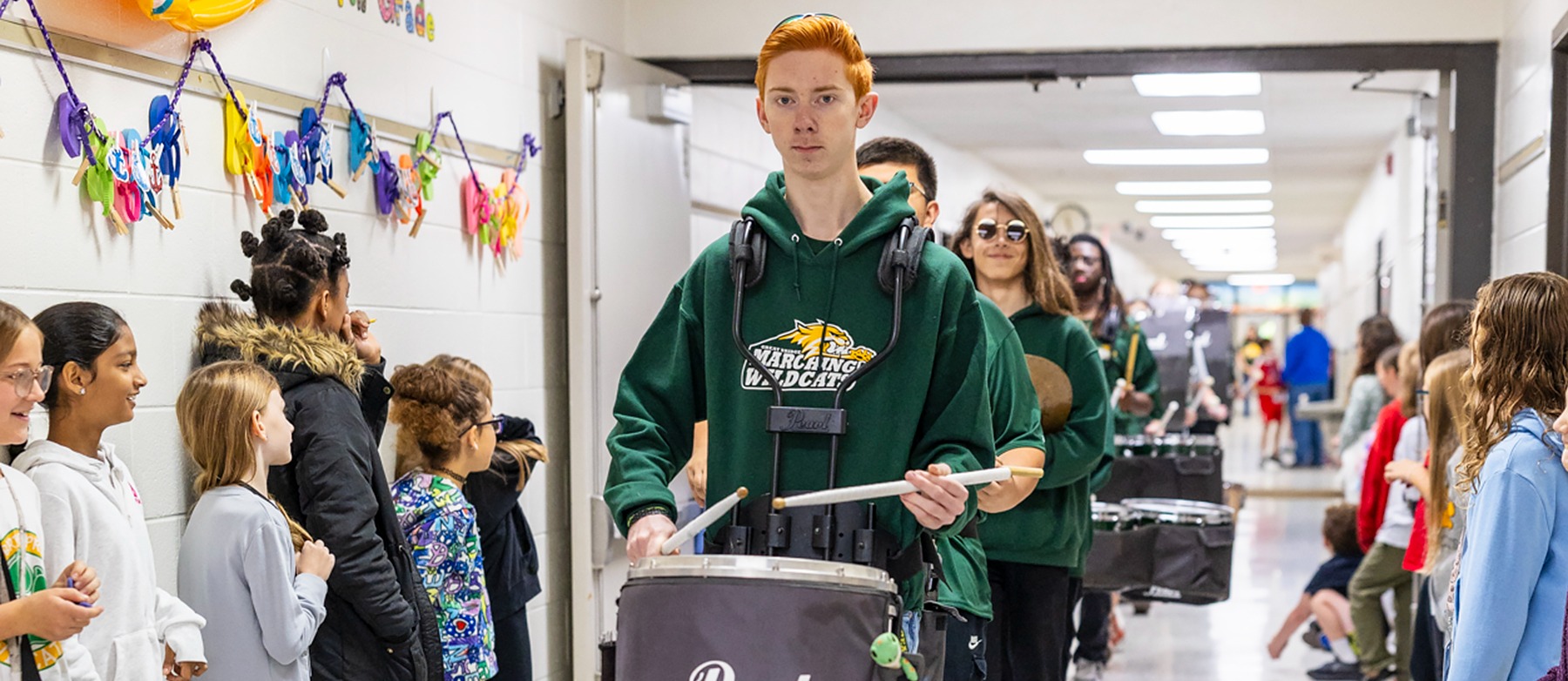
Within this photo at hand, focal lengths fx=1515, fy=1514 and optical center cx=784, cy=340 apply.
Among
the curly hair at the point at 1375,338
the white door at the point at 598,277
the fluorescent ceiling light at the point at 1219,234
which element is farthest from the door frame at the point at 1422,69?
the fluorescent ceiling light at the point at 1219,234

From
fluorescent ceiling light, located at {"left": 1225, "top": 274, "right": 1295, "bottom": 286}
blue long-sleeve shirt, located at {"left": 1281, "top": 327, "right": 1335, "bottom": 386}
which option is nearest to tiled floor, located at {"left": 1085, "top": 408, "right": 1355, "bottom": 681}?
blue long-sleeve shirt, located at {"left": 1281, "top": 327, "right": 1335, "bottom": 386}

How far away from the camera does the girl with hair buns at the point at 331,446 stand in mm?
2951

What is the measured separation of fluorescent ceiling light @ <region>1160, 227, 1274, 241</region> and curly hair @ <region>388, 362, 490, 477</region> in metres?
16.6

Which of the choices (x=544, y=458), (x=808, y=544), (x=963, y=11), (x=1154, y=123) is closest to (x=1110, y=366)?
(x=963, y=11)

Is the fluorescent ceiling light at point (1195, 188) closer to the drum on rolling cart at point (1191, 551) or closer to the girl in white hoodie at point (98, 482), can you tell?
the drum on rolling cart at point (1191, 551)

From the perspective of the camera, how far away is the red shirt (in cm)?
552

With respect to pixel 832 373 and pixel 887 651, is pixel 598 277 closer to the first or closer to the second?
pixel 832 373

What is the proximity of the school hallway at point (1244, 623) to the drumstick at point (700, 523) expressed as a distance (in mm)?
4544

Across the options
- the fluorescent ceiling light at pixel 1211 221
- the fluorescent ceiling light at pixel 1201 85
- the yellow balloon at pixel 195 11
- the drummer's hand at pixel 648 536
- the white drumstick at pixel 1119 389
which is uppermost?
the fluorescent ceiling light at pixel 1201 85

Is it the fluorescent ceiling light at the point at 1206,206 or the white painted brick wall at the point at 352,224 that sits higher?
the fluorescent ceiling light at the point at 1206,206

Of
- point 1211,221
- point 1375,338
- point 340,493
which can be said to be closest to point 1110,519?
point 340,493

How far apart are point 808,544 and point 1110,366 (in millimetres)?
4664

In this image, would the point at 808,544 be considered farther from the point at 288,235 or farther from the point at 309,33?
the point at 309,33

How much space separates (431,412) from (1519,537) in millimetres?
2364
